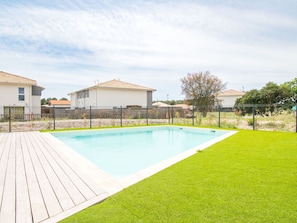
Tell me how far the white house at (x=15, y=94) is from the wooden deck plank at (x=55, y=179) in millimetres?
16408

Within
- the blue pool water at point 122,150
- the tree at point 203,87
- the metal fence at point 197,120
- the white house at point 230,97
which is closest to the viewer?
the blue pool water at point 122,150

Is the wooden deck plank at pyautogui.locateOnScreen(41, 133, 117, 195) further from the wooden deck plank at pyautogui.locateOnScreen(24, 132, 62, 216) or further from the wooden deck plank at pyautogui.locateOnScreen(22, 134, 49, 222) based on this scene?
the wooden deck plank at pyautogui.locateOnScreen(22, 134, 49, 222)

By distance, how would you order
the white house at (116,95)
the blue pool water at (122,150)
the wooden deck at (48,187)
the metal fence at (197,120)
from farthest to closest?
the white house at (116,95), the metal fence at (197,120), the blue pool water at (122,150), the wooden deck at (48,187)

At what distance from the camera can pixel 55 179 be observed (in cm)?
403

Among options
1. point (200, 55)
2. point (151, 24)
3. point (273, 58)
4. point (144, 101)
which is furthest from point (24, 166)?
point (144, 101)

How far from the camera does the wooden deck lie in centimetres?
277

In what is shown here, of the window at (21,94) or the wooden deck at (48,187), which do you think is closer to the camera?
the wooden deck at (48,187)

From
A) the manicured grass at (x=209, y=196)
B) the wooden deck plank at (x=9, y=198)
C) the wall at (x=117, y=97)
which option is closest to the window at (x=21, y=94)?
the wall at (x=117, y=97)

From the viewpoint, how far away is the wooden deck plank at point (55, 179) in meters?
3.03

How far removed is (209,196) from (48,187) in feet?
8.20

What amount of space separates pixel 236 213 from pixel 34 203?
2.59 m

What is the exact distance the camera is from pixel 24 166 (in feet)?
16.3

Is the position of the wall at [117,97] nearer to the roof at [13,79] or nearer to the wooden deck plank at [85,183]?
the roof at [13,79]

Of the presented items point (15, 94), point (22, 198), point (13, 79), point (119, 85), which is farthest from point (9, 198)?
point (119, 85)
